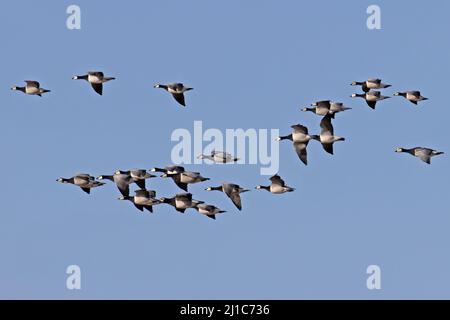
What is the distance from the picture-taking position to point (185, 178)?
73.3 meters

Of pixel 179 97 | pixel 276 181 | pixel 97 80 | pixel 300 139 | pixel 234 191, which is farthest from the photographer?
pixel 179 97

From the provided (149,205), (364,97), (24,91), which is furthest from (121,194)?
(364,97)

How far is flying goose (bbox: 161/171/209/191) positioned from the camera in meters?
73.0

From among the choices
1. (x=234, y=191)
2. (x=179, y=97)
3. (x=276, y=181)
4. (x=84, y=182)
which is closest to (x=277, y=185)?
(x=276, y=181)

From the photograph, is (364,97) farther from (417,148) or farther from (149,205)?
(149,205)

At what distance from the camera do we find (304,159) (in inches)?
2854

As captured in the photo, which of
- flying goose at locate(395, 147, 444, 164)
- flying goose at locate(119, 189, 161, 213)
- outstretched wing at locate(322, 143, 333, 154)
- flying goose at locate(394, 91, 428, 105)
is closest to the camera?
outstretched wing at locate(322, 143, 333, 154)

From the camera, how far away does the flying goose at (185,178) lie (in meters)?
73.0

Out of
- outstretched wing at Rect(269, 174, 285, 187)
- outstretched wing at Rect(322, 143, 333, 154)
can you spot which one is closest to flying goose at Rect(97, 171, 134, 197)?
outstretched wing at Rect(269, 174, 285, 187)

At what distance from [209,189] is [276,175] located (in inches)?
160

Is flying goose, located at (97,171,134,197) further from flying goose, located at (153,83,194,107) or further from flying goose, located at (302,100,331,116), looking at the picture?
flying goose, located at (302,100,331,116)

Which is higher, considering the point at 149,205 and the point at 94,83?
the point at 94,83

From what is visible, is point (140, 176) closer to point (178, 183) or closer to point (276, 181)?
point (178, 183)
